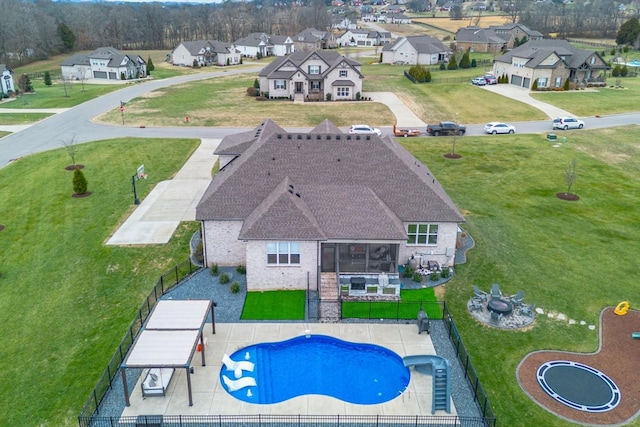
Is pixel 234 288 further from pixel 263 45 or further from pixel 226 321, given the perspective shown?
pixel 263 45

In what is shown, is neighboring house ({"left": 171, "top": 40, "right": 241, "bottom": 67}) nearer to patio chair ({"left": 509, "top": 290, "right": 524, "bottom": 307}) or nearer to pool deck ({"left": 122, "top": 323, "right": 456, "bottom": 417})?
pool deck ({"left": 122, "top": 323, "right": 456, "bottom": 417})

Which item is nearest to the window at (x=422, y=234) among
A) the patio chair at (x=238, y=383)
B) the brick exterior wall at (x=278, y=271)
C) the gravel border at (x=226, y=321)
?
the gravel border at (x=226, y=321)

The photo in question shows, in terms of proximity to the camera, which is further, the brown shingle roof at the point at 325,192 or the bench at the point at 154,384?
the brown shingle roof at the point at 325,192

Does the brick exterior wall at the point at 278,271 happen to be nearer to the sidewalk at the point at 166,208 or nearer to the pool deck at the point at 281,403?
the pool deck at the point at 281,403

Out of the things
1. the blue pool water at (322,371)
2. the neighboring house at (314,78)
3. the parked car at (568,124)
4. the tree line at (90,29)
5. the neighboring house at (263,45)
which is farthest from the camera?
the neighboring house at (263,45)

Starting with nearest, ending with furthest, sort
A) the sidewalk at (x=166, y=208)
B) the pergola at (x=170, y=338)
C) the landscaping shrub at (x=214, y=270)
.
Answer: the pergola at (x=170, y=338)
the landscaping shrub at (x=214, y=270)
the sidewalk at (x=166, y=208)

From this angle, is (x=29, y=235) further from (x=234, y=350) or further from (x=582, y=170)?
(x=582, y=170)
